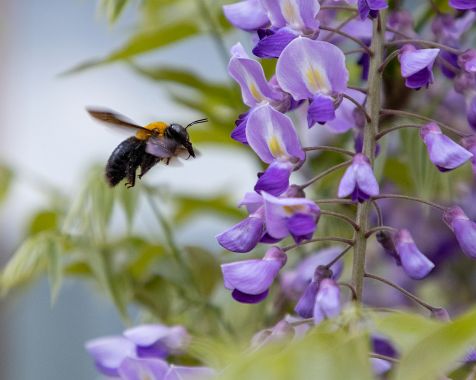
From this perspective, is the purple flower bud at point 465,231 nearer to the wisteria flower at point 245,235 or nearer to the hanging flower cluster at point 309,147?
the hanging flower cluster at point 309,147

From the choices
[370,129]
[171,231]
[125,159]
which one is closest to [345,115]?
[370,129]

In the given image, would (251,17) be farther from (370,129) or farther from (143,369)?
(143,369)

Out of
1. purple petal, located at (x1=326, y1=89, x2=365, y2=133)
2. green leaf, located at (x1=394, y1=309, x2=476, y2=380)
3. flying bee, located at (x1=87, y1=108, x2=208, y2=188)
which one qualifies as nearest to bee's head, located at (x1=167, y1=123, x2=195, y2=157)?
flying bee, located at (x1=87, y1=108, x2=208, y2=188)

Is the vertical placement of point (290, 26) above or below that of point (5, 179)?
above

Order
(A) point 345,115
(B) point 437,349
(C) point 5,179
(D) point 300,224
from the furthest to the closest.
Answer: (C) point 5,179 < (A) point 345,115 < (D) point 300,224 < (B) point 437,349

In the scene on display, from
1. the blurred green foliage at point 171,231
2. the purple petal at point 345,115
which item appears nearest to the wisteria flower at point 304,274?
the blurred green foliage at point 171,231

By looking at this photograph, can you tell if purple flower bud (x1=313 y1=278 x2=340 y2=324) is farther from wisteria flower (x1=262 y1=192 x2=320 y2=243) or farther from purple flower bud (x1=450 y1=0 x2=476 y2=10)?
purple flower bud (x1=450 y1=0 x2=476 y2=10)

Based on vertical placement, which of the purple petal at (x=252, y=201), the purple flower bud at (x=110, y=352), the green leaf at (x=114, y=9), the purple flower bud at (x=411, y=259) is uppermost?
the green leaf at (x=114, y=9)
